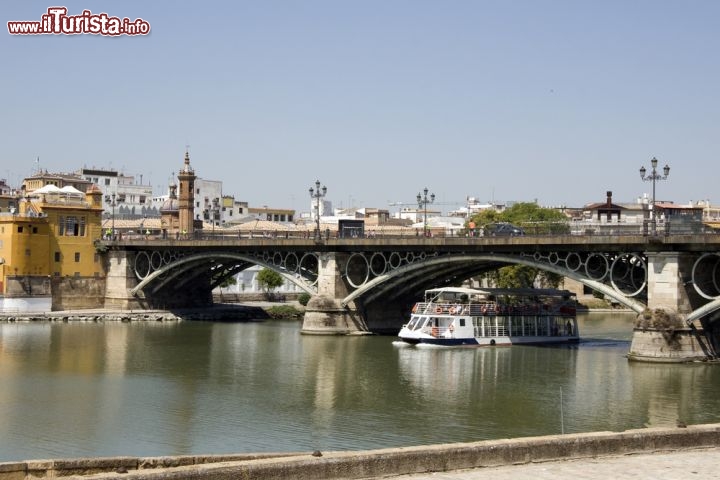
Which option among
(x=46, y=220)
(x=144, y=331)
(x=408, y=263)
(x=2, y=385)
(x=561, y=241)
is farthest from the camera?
(x=46, y=220)

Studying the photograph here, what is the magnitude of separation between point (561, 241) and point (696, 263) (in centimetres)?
851

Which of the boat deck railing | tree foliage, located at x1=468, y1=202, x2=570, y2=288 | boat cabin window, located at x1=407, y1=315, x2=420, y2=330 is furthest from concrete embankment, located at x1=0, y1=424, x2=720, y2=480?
tree foliage, located at x1=468, y1=202, x2=570, y2=288

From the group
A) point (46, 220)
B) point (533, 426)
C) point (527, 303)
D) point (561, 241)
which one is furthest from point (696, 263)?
point (46, 220)

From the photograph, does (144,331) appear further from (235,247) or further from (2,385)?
(2,385)

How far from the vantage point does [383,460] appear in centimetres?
2156

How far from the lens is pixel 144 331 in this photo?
87.2m

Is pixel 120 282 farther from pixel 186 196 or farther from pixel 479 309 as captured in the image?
pixel 479 309

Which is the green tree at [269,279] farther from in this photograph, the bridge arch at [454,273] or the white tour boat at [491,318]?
the white tour boat at [491,318]

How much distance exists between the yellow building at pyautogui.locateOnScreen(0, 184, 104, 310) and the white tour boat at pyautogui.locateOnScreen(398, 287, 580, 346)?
36383 mm

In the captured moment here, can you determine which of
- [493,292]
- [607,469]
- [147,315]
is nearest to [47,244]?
[147,315]

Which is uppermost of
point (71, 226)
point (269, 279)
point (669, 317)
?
point (71, 226)

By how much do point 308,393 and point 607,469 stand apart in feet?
104

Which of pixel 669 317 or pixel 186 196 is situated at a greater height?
pixel 186 196

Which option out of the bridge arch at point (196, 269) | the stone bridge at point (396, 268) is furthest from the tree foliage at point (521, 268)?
the bridge arch at point (196, 269)
